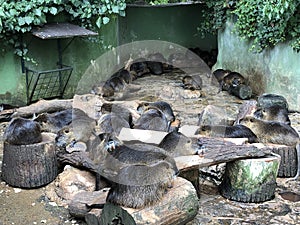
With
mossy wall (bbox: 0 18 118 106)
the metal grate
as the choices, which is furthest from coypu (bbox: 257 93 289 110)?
mossy wall (bbox: 0 18 118 106)

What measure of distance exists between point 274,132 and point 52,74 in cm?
489

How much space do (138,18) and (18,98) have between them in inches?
227

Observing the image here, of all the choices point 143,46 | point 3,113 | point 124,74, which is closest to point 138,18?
point 143,46

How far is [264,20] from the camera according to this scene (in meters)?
8.02

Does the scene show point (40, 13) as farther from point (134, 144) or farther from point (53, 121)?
point (134, 144)

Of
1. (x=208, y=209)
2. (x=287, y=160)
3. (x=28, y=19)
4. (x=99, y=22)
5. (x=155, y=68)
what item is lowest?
(x=155, y=68)

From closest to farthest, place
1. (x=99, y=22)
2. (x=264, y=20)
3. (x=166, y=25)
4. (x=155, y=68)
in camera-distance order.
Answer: (x=264, y=20)
(x=99, y=22)
(x=155, y=68)
(x=166, y=25)

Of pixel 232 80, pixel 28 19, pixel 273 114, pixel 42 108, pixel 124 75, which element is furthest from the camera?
pixel 124 75

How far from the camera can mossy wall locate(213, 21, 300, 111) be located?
307 inches

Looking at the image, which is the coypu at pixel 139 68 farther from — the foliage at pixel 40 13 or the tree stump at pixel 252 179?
the tree stump at pixel 252 179

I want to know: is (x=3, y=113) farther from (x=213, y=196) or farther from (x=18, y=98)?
(x=213, y=196)

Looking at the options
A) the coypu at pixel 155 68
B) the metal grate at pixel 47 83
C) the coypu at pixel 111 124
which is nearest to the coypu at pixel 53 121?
the coypu at pixel 111 124

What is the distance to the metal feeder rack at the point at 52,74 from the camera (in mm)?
7812

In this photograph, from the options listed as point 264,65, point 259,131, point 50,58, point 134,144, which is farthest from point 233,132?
point 50,58
